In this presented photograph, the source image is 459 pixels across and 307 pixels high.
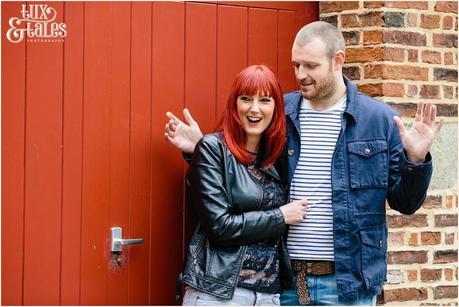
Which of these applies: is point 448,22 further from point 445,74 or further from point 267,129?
point 267,129

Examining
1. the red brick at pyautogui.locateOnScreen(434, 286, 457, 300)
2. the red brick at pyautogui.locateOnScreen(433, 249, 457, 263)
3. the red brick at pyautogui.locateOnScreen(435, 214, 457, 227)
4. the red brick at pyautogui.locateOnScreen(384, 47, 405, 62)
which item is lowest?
the red brick at pyautogui.locateOnScreen(434, 286, 457, 300)

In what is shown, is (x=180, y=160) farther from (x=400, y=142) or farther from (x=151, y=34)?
(x=400, y=142)

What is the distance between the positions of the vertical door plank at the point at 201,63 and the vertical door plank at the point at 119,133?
1.15ft

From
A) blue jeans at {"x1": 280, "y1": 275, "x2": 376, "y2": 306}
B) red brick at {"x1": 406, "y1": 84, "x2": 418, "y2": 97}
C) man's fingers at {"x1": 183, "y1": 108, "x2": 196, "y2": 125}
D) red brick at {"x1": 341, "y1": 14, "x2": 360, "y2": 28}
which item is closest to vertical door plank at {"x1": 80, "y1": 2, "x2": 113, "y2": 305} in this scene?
man's fingers at {"x1": 183, "y1": 108, "x2": 196, "y2": 125}

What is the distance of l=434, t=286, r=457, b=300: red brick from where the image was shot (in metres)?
5.21

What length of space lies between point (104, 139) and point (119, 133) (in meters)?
0.09

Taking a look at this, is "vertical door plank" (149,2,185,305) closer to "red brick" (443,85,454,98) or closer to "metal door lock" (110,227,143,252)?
"metal door lock" (110,227,143,252)

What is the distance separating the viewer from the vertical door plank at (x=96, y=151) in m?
4.64

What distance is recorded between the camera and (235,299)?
422 centimetres

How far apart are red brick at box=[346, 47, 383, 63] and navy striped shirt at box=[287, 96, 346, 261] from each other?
2.27 feet

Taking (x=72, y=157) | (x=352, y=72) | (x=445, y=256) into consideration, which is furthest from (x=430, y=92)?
(x=72, y=157)

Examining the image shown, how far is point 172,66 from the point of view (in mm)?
4887

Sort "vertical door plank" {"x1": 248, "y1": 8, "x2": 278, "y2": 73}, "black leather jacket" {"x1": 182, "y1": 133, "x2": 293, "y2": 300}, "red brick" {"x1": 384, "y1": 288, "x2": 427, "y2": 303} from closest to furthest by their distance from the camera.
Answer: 1. "black leather jacket" {"x1": 182, "y1": 133, "x2": 293, "y2": 300}
2. "red brick" {"x1": 384, "y1": 288, "x2": 427, "y2": 303}
3. "vertical door plank" {"x1": 248, "y1": 8, "x2": 278, "y2": 73}

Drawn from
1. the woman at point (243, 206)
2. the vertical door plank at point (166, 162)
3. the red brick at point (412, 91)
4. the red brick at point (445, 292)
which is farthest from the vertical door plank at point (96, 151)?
the red brick at point (445, 292)
